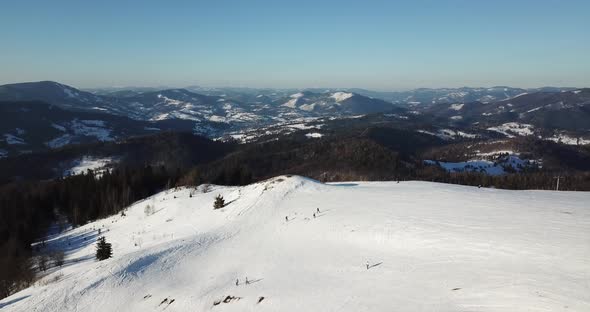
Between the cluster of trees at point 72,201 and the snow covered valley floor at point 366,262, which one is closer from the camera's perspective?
the snow covered valley floor at point 366,262

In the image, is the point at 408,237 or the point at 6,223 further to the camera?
the point at 6,223

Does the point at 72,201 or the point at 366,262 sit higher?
the point at 366,262

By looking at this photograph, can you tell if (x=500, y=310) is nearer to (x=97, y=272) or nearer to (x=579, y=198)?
(x=97, y=272)

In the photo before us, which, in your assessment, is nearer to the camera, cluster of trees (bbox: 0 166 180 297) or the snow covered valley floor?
the snow covered valley floor

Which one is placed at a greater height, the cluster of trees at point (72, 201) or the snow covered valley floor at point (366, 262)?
the snow covered valley floor at point (366, 262)

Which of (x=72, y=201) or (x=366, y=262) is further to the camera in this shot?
(x=72, y=201)

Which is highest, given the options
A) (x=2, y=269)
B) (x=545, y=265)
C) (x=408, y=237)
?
(x=545, y=265)

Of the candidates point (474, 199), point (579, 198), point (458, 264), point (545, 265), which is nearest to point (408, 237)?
point (458, 264)

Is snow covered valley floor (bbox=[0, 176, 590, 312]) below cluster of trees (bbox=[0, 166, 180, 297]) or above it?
above
